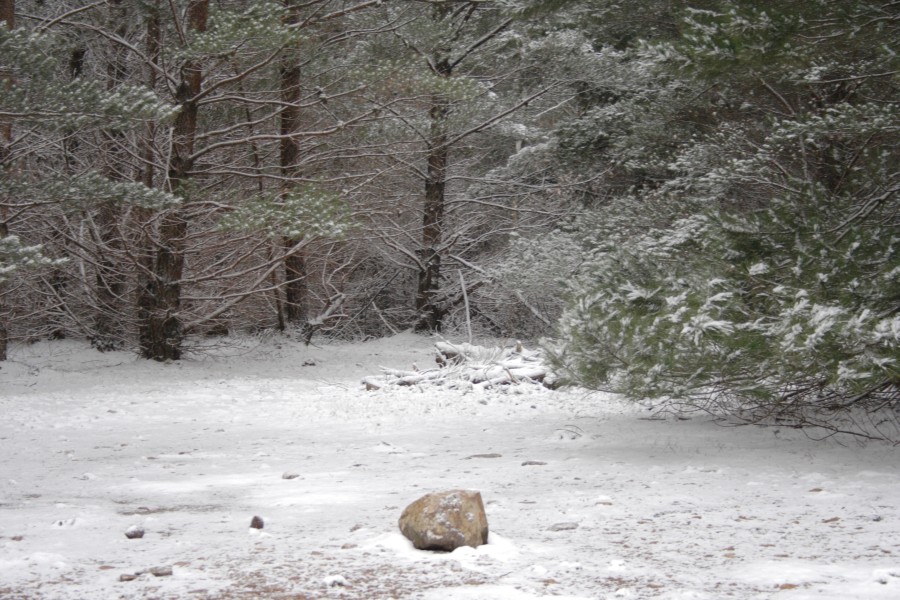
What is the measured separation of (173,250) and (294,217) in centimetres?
250

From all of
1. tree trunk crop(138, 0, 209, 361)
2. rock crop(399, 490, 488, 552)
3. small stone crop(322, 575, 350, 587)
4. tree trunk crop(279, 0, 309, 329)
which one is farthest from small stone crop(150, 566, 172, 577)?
tree trunk crop(279, 0, 309, 329)

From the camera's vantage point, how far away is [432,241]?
17781 mm

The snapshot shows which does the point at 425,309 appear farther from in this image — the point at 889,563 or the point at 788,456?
the point at 889,563

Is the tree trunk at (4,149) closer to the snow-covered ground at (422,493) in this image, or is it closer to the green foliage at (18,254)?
the snow-covered ground at (422,493)

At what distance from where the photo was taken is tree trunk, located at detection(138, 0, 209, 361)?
12.7m

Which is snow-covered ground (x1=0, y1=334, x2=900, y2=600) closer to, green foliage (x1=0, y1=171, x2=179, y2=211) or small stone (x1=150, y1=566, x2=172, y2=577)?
small stone (x1=150, y1=566, x2=172, y2=577)

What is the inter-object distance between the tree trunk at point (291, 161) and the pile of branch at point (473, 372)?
2.83 m

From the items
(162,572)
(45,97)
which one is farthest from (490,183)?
(162,572)

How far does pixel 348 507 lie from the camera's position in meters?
4.99

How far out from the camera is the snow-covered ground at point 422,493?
11.5ft

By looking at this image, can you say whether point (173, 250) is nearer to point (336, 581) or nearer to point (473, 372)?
point (473, 372)

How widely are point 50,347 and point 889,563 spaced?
14.9m

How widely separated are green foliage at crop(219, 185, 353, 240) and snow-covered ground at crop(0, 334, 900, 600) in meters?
2.38

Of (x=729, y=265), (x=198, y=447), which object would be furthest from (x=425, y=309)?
(x=729, y=265)
